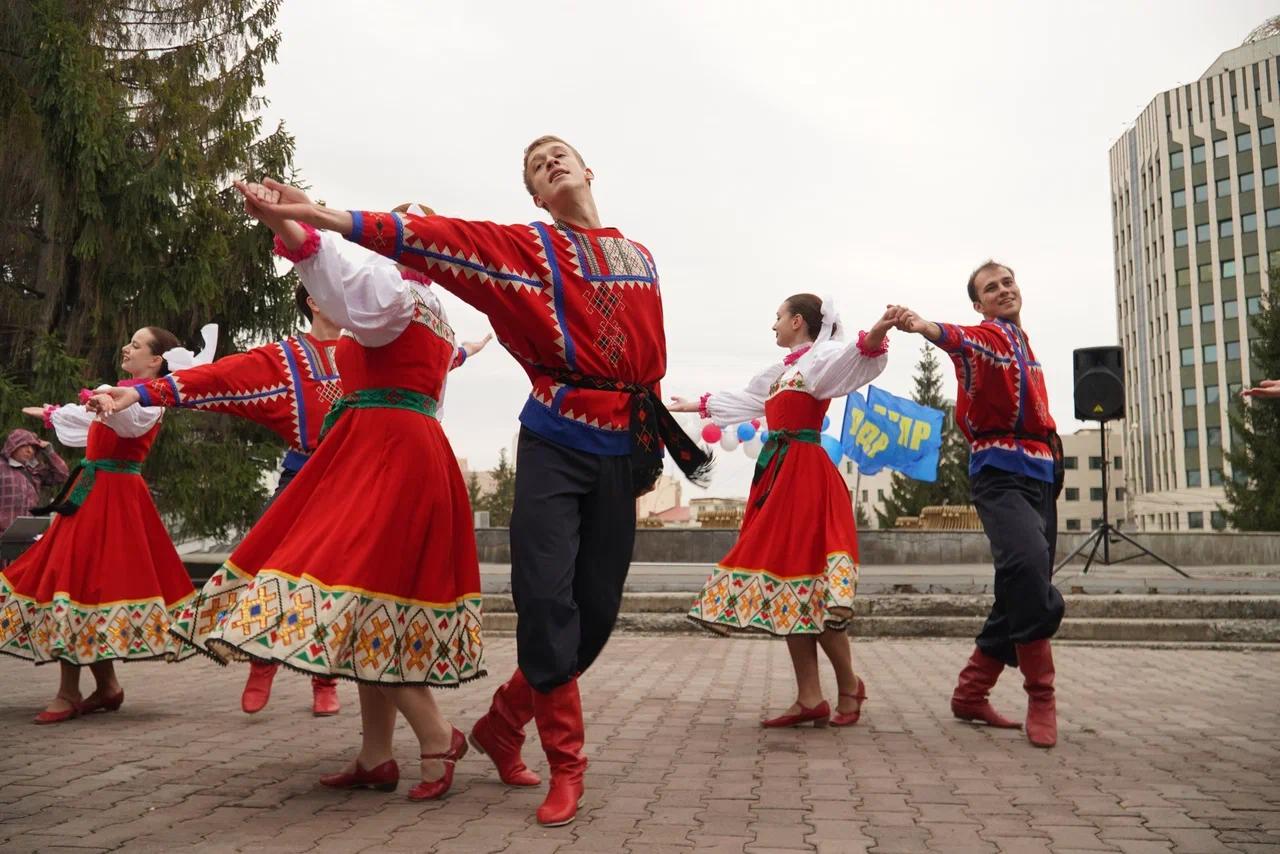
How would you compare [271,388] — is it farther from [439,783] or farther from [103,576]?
[439,783]

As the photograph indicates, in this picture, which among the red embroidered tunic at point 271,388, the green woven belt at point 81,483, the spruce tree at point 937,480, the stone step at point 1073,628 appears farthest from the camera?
the spruce tree at point 937,480

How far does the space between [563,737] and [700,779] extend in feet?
2.58

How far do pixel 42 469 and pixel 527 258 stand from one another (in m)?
7.89

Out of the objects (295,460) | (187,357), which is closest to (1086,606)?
(295,460)

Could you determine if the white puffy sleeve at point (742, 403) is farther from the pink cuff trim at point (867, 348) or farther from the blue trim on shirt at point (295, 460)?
the blue trim on shirt at point (295, 460)

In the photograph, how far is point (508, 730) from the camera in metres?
4.21

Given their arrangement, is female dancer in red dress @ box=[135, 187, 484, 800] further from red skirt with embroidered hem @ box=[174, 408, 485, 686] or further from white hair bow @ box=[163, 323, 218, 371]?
white hair bow @ box=[163, 323, 218, 371]

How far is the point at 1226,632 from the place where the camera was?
1006 centimetres

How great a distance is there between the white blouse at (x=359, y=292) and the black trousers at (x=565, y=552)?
562mm

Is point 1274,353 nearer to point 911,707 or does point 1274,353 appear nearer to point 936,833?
point 911,707

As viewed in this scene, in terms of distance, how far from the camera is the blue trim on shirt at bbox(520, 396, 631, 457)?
3846 mm

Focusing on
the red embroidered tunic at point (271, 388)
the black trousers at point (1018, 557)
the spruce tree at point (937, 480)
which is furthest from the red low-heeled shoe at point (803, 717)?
the spruce tree at point (937, 480)

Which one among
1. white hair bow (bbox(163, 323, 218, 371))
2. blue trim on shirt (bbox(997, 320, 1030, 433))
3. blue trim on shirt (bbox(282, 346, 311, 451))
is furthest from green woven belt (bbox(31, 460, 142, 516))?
blue trim on shirt (bbox(997, 320, 1030, 433))

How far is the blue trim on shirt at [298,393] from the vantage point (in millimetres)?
5461
